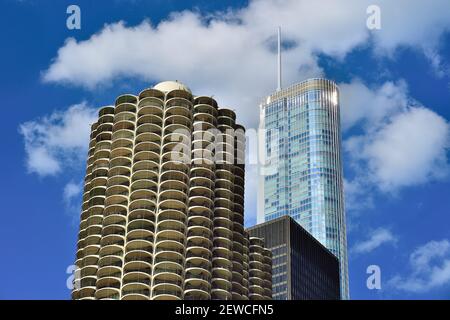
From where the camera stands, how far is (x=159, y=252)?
19362 centimetres

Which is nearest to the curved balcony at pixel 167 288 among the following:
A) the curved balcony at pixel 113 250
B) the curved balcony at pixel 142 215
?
the curved balcony at pixel 113 250

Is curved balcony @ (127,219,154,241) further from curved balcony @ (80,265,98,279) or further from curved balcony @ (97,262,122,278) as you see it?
curved balcony @ (80,265,98,279)

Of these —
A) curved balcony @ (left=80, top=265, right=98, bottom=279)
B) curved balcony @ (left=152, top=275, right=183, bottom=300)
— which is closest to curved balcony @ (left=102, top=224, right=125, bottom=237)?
curved balcony @ (left=80, top=265, right=98, bottom=279)

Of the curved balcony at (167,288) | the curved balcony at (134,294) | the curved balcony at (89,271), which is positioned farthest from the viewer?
the curved balcony at (89,271)

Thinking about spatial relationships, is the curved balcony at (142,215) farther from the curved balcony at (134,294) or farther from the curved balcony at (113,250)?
the curved balcony at (134,294)

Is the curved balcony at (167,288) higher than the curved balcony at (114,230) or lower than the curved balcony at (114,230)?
lower

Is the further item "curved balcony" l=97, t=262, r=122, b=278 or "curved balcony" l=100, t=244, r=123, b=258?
"curved balcony" l=100, t=244, r=123, b=258

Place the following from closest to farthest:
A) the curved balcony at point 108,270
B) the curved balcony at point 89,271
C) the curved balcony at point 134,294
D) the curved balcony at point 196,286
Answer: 1. the curved balcony at point 134,294
2. the curved balcony at point 196,286
3. the curved balcony at point 108,270
4. the curved balcony at point 89,271


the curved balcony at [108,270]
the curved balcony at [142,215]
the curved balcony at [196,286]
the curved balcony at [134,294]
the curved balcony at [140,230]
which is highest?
the curved balcony at [142,215]

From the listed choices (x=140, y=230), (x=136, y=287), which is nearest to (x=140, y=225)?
(x=140, y=230)

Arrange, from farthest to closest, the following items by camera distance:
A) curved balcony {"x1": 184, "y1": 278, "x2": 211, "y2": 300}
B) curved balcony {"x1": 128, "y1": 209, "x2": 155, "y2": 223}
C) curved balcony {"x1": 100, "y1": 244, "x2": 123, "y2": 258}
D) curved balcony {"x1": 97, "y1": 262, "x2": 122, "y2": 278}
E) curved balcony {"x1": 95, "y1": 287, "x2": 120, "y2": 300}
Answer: curved balcony {"x1": 128, "y1": 209, "x2": 155, "y2": 223} → curved balcony {"x1": 100, "y1": 244, "x2": 123, "y2": 258} → curved balcony {"x1": 97, "y1": 262, "x2": 122, "y2": 278} → curved balcony {"x1": 184, "y1": 278, "x2": 211, "y2": 300} → curved balcony {"x1": 95, "y1": 287, "x2": 120, "y2": 300}
